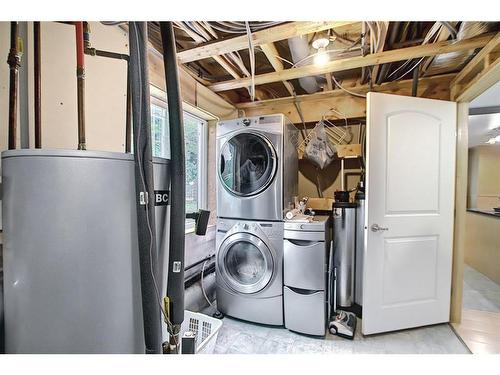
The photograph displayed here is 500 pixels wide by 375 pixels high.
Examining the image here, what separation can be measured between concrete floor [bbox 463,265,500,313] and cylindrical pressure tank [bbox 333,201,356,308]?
1.25 metres

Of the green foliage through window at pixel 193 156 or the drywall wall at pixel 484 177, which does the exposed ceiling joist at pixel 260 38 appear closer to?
the green foliage through window at pixel 193 156

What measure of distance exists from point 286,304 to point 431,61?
7.80ft

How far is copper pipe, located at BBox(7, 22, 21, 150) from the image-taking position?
0.90m

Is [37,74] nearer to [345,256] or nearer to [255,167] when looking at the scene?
[255,167]

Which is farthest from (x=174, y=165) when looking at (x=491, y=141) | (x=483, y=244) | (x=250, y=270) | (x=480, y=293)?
(x=491, y=141)

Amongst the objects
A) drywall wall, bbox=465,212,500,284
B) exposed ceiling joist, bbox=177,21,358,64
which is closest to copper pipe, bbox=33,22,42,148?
exposed ceiling joist, bbox=177,21,358,64

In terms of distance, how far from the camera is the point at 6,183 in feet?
2.39

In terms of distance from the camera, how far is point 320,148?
2475 mm

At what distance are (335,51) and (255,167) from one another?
3.62 feet

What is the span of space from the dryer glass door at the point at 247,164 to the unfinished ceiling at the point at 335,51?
0.45 meters

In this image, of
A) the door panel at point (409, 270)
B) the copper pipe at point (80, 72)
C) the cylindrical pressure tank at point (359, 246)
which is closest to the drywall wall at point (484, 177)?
the door panel at point (409, 270)

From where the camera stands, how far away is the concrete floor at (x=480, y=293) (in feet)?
7.84
